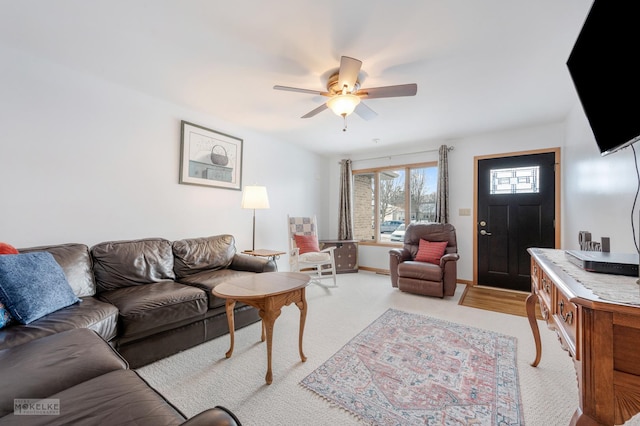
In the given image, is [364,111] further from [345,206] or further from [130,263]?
[345,206]

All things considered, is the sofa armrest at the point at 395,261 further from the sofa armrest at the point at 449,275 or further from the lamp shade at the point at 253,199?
the lamp shade at the point at 253,199

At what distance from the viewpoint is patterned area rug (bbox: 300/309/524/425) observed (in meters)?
1.43

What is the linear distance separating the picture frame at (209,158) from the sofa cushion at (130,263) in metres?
0.93

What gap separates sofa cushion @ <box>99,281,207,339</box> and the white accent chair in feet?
6.17

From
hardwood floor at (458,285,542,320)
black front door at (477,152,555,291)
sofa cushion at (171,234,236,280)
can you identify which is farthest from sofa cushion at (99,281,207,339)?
black front door at (477,152,555,291)

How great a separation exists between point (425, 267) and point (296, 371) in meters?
2.33

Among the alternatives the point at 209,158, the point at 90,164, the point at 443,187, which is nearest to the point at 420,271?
the point at 443,187

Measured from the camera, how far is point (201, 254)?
2877mm

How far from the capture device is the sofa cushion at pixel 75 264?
1.96m

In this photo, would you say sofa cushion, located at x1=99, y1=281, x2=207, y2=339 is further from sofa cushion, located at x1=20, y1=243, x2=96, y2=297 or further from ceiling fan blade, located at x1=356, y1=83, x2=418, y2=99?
ceiling fan blade, located at x1=356, y1=83, x2=418, y2=99

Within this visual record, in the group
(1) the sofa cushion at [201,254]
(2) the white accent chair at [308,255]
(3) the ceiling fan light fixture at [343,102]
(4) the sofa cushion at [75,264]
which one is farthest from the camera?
(2) the white accent chair at [308,255]

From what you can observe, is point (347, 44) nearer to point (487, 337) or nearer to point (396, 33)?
point (396, 33)

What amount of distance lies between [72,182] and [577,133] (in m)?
5.18

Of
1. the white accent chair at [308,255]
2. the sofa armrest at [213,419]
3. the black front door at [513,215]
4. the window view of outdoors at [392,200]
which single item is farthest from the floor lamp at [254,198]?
the black front door at [513,215]
